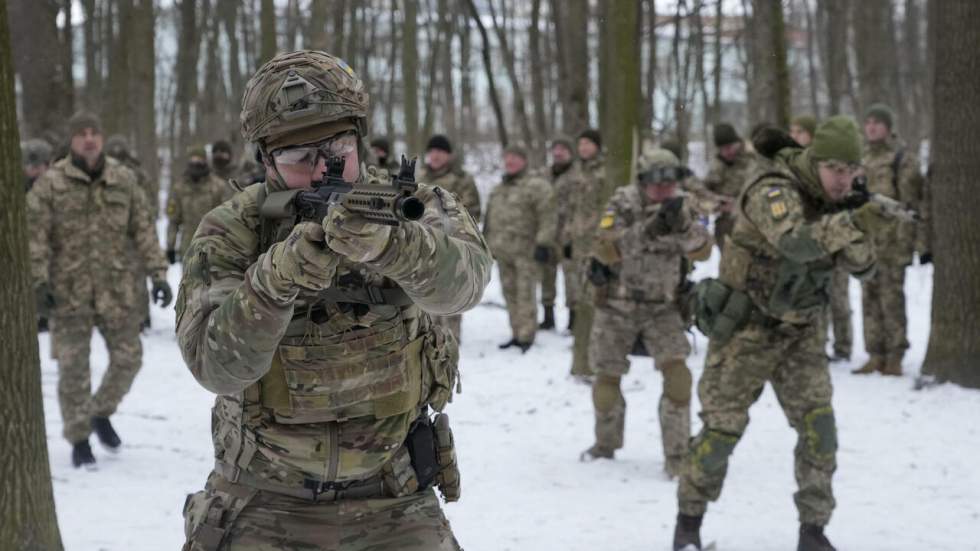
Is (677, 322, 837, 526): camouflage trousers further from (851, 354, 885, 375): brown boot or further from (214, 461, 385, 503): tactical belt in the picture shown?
(851, 354, 885, 375): brown boot

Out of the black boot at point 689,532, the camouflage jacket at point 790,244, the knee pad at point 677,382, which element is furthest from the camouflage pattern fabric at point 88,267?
the camouflage jacket at point 790,244

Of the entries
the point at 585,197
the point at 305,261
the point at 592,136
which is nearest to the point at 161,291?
the point at 305,261

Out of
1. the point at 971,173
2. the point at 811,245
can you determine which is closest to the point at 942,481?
the point at 811,245

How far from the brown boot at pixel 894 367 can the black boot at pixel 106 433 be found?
6329 millimetres

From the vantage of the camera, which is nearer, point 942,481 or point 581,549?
point 581,549

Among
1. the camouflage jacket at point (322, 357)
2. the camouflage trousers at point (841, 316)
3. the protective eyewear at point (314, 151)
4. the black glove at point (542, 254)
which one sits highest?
the protective eyewear at point (314, 151)

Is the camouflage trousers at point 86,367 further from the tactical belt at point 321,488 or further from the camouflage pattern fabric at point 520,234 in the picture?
the camouflage pattern fabric at point 520,234

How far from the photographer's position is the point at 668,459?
→ 662cm

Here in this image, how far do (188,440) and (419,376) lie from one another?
17.0ft

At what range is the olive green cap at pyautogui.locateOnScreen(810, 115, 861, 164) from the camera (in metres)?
4.79

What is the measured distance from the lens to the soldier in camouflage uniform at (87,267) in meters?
6.86

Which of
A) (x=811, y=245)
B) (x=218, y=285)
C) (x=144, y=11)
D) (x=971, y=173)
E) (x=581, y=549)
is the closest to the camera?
(x=218, y=285)

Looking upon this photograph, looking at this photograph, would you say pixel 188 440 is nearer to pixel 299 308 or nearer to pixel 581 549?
pixel 581 549

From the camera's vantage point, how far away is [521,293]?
455 inches
